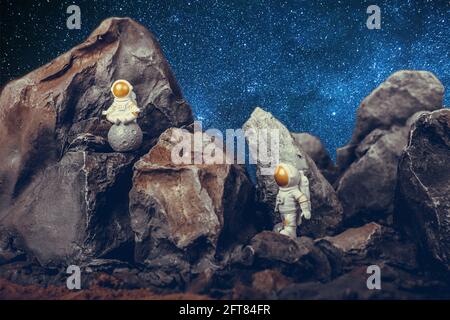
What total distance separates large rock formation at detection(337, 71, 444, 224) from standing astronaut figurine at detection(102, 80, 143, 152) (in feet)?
12.5

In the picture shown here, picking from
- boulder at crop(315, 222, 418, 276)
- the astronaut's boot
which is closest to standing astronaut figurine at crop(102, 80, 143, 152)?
the astronaut's boot

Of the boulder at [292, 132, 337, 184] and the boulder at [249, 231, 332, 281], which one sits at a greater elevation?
the boulder at [292, 132, 337, 184]

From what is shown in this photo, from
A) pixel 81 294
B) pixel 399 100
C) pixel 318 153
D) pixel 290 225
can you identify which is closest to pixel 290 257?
pixel 290 225

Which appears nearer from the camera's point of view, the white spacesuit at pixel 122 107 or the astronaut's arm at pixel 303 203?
the astronaut's arm at pixel 303 203

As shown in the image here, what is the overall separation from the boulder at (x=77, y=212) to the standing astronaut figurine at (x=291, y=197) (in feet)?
7.51

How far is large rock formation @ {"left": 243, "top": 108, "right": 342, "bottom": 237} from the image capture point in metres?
6.82

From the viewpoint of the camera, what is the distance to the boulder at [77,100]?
6.82m

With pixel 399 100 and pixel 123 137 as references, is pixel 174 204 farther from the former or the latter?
pixel 399 100

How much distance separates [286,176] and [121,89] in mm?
2804

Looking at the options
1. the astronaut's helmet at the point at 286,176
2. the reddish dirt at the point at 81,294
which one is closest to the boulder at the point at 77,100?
the astronaut's helmet at the point at 286,176

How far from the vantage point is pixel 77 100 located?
22.9 feet

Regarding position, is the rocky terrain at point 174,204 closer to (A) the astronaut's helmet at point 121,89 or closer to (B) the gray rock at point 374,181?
(B) the gray rock at point 374,181

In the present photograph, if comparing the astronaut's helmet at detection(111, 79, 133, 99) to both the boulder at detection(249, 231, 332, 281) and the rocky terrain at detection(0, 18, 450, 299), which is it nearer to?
the rocky terrain at detection(0, 18, 450, 299)

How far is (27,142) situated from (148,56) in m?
2.38
